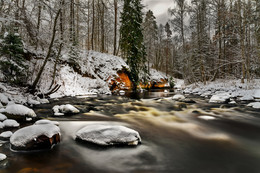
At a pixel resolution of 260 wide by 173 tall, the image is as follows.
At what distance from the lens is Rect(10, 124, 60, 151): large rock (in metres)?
2.81

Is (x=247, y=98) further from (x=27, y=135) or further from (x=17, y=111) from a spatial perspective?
(x=17, y=111)

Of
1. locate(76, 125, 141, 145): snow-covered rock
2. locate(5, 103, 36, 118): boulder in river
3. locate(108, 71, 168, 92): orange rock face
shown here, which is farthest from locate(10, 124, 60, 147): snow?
locate(108, 71, 168, 92): orange rock face

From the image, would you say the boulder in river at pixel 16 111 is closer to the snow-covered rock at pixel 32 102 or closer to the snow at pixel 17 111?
the snow at pixel 17 111

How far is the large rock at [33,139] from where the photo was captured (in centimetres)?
281

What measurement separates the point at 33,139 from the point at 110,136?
1.48 m

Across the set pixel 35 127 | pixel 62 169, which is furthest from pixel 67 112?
pixel 62 169

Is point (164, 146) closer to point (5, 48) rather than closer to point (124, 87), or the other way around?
point (5, 48)

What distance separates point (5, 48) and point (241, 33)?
14728 mm

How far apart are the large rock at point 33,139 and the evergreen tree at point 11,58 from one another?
6.16 m

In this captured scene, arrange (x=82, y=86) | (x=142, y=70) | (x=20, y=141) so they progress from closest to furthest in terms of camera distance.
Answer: (x=20, y=141) < (x=82, y=86) < (x=142, y=70)

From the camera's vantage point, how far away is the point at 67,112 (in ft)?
20.2

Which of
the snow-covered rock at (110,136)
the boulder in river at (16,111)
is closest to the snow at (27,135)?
the snow-covered rock at (110,136)

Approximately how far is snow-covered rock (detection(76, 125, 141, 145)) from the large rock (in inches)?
27.8

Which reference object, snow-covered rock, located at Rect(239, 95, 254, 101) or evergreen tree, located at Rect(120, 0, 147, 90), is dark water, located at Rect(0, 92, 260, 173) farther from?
evergreen tree, located at Rect(120, 0, 147, 90)
